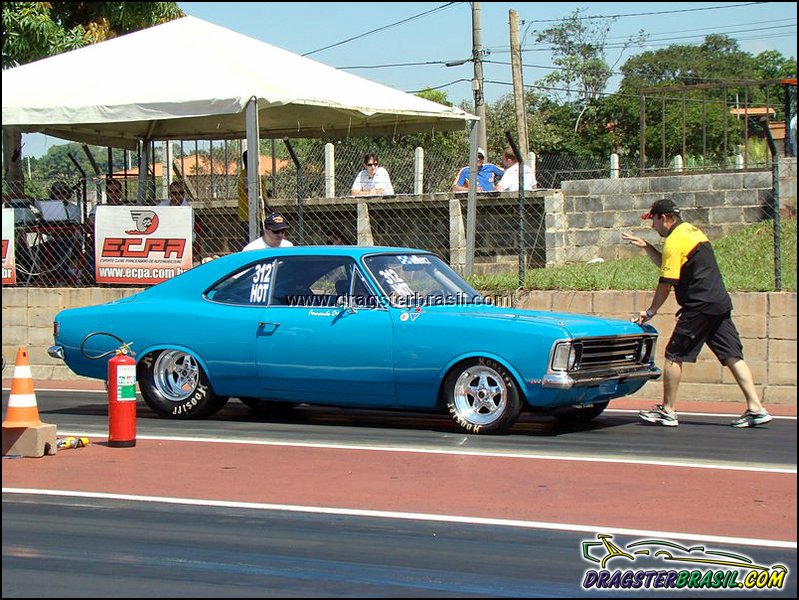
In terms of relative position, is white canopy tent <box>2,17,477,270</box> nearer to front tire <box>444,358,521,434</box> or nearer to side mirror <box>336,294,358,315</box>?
side mirror <box>336,294,358,315</box>

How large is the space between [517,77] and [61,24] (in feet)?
46.2

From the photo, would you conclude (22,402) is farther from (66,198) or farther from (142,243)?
(66,198)

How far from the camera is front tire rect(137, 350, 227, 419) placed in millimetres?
10688

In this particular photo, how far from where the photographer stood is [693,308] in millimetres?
10219

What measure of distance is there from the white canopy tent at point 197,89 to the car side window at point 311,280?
3.92 metres

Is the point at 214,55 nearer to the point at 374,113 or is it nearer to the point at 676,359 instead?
the point at 374,113

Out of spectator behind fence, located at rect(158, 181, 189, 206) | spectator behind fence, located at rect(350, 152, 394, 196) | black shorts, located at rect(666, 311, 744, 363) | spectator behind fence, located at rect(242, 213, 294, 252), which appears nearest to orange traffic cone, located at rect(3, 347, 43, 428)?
spectator behind fence, located at rect(242, 213, 294, 252)

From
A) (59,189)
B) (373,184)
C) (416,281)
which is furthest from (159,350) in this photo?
(373,184)

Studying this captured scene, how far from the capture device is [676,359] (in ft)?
33.8

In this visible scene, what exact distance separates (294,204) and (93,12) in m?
8.51

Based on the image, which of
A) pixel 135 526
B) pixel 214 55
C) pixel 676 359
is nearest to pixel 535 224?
pixel 214 55

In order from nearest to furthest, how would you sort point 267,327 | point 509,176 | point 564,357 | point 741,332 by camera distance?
point 564,357 → point 267,327 → point 741,332 → point 509,176

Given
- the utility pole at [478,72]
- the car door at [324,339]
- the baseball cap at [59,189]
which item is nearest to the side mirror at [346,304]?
the car door at [324,339]

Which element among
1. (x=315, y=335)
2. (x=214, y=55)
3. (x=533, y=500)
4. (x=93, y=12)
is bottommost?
(x=533, y=500)
